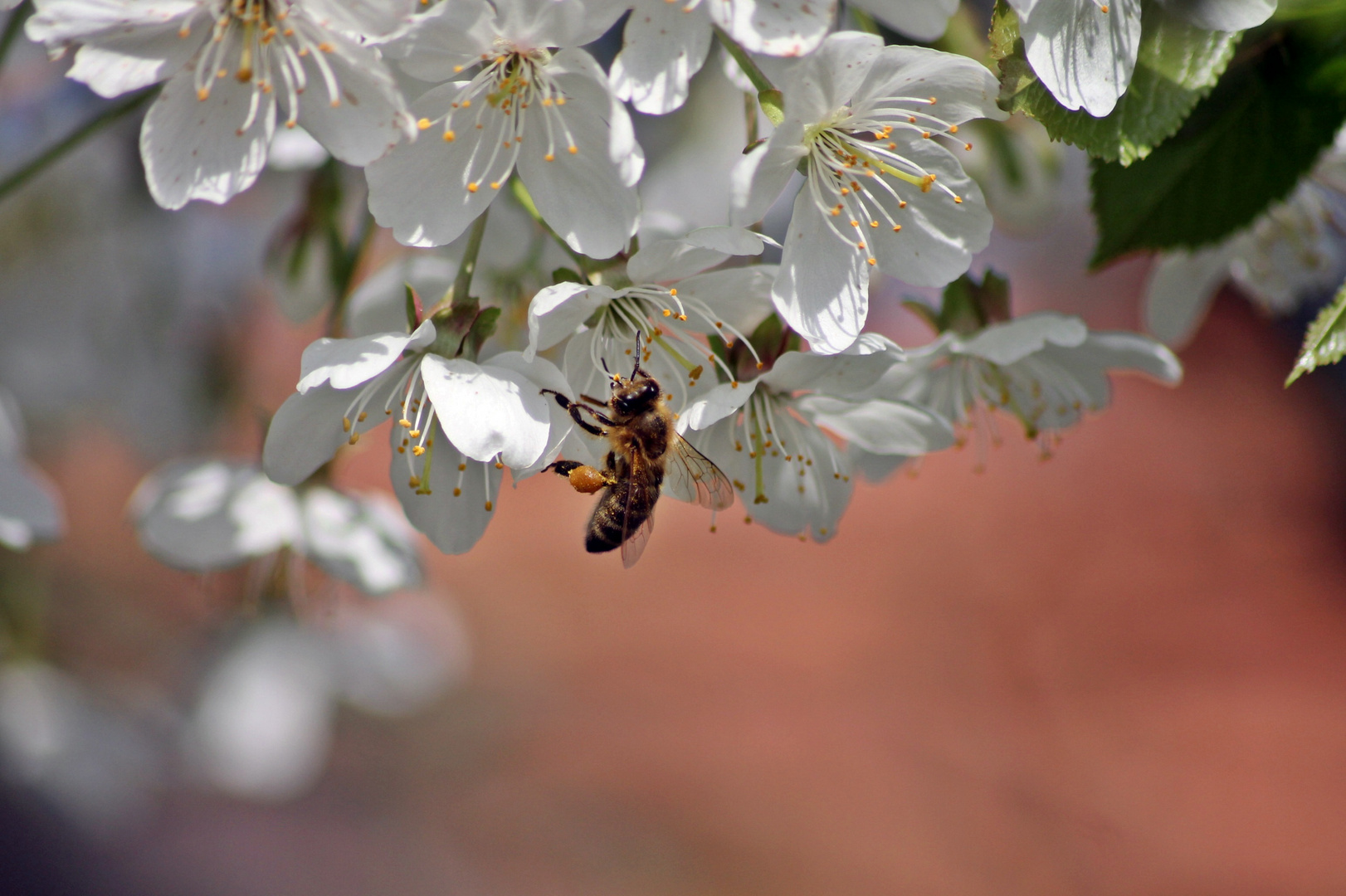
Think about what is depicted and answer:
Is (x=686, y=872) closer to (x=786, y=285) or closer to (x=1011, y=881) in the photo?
(x=1011, y=881)

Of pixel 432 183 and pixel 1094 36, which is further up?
pixel 1094 36

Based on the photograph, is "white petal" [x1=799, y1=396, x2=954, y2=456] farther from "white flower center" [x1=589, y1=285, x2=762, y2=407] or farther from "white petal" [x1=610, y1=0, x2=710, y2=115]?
Answer: "white petal" [x1=610, y1=0, x2=710, y2=115]

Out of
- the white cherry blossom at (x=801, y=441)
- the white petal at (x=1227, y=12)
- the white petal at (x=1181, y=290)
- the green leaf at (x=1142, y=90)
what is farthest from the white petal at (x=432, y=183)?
the white petal at (x=1181, y=290)

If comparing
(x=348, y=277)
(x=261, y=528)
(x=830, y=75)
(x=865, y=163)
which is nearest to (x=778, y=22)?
(x=830, y=75)

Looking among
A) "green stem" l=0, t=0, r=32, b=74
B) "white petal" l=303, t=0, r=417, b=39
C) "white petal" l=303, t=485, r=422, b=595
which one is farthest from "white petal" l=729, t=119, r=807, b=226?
"green stem" l=0, t=0, r=32, b=74

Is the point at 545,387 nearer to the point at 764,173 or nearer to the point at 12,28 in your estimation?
the point at 764,173
